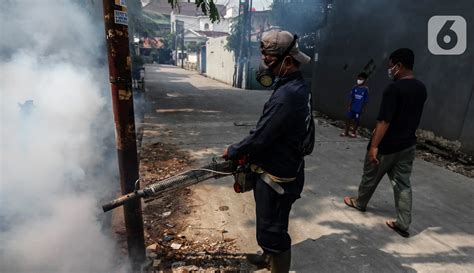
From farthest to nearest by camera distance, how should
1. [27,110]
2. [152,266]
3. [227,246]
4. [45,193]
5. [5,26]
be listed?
[5,26] < [27,110] < [45,193] < [227,246] < [152,266]

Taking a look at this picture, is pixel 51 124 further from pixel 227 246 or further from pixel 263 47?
pixel 263 47

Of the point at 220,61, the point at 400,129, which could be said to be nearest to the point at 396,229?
the point at 400,129

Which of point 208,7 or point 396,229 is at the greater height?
point 208,7

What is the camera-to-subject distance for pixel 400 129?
9.89ft

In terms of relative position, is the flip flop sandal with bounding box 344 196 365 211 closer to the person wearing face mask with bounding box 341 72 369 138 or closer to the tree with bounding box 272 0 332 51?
the person wearing face mask with bounding box 341 72 369 138

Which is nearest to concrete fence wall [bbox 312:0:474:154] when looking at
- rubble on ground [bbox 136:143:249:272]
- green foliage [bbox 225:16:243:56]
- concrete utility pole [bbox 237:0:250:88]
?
rubble on ground [bbox 136:143:249:272]

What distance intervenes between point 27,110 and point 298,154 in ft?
11.3

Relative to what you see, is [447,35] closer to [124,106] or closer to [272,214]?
[272,214]

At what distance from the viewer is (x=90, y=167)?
471 centimetres

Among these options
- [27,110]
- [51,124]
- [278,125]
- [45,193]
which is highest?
[278,125]

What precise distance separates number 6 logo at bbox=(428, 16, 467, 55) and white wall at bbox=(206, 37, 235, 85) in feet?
44.1

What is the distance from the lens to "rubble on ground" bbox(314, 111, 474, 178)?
525 cm

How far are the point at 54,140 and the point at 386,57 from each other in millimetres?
6343

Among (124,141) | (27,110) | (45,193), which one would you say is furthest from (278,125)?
(27,110)
